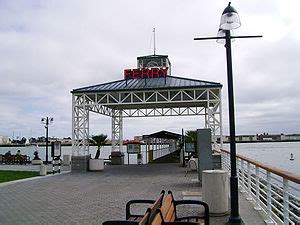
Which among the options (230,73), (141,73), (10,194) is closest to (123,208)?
(230,73)

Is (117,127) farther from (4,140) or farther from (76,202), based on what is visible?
(4,140)

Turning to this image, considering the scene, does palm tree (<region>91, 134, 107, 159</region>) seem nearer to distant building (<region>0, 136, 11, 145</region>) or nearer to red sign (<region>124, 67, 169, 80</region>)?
red sign (<region>124, 67, 169, 80</region>)

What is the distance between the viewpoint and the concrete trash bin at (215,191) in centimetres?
708

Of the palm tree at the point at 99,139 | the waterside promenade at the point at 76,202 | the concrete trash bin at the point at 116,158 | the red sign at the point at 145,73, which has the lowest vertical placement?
the waterside promenade at the point at 76,202

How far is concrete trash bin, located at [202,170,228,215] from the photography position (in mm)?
7082

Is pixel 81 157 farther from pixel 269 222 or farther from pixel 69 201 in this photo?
pixel 269 222

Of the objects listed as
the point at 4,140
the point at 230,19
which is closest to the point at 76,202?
the point at 230,19

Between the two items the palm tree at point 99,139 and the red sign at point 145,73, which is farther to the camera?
the palm tree at point 99,139

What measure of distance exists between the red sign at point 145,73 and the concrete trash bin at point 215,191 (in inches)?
587

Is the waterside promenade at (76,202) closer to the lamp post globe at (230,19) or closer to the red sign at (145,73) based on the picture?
the lamp post globe at (230,19)

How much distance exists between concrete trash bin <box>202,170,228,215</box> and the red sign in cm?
1490

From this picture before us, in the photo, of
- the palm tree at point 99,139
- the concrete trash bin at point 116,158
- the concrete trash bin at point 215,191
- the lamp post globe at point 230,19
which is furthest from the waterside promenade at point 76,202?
the concrete trash bin at point 116,158

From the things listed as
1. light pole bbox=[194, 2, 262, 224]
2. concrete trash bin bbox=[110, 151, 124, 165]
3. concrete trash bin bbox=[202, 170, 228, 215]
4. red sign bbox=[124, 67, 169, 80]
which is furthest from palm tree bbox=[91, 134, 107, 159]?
light pole bbox=[194, 2, 262, 224]

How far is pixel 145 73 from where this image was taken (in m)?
21.9
